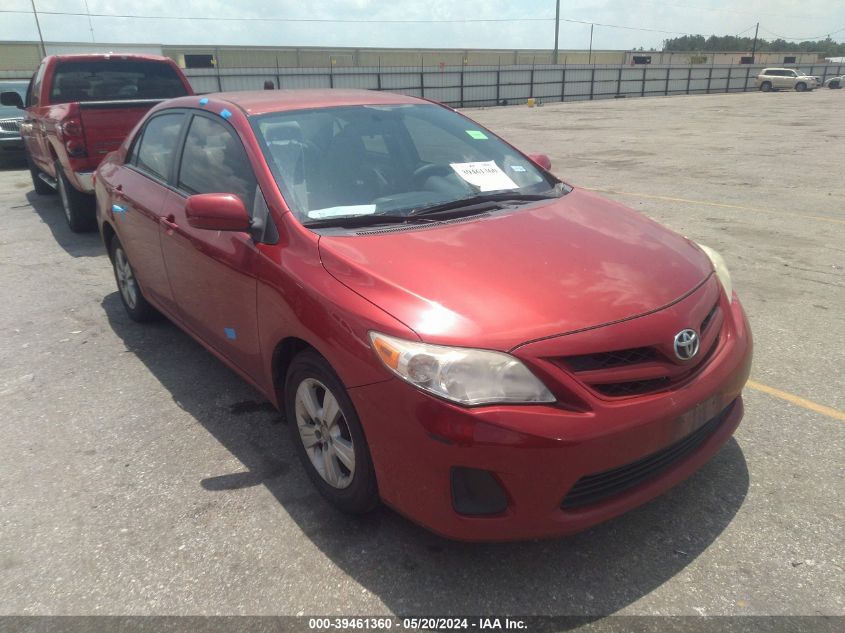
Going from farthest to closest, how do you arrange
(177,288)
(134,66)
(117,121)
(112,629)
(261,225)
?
(134,66) → (117,121) → (177,288) → (261,225) → (112,629)

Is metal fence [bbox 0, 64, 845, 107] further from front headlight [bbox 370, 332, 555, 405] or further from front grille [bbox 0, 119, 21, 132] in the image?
front headlight [bbox 370, 332, 555, 405]

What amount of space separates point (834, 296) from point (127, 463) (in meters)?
4.98

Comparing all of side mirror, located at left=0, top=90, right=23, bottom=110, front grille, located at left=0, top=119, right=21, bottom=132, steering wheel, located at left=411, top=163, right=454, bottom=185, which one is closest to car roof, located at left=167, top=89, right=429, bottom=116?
steering wheel, located at left=411, top=163, right=454, bottom=185

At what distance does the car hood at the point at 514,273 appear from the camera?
2217 millimetres

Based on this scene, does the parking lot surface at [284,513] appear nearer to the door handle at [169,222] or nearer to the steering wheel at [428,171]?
the door handle at [169,222]

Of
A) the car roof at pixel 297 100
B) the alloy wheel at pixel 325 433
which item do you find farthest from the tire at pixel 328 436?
the car roof at pixel 297 100

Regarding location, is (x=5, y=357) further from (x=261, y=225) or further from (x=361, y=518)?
(x=361, y=518)

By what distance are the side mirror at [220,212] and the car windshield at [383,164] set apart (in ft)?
0.72

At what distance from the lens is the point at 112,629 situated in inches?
86.8

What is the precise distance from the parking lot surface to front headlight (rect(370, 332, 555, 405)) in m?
0.74

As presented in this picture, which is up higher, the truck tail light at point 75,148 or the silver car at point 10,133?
the truck tail light at point 75,148

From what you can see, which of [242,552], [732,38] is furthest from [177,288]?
[732,38]

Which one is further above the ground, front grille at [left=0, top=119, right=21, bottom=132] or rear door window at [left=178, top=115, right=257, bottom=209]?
rear door window at [left=178, top=115, right=257, bottom=209]

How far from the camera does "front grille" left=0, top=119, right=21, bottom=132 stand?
12727 mm
